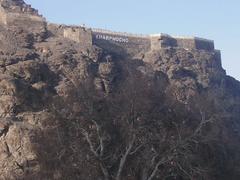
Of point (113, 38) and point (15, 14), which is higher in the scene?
point (15, 14)

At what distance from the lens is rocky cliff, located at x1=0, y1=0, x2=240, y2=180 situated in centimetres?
Answer: 2664

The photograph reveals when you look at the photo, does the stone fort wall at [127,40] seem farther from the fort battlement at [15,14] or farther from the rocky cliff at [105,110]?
the fort battlement at [15,14]

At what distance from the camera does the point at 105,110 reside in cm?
3609

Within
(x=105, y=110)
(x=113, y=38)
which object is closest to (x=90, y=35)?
(x=113, y=38)

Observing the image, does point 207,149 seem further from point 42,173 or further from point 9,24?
point 9,24

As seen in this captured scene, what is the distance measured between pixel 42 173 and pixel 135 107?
24.8 feet

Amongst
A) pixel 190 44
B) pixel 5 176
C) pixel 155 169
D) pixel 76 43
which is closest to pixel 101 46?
pixel 76 43

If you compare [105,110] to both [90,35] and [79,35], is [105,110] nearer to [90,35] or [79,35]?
[79,35]

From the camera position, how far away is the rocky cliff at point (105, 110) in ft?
87.4

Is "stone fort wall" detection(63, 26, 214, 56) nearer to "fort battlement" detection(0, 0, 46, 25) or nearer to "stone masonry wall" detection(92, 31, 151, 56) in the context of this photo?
"stone masonry wall" detection(92, 31, 151, 56)

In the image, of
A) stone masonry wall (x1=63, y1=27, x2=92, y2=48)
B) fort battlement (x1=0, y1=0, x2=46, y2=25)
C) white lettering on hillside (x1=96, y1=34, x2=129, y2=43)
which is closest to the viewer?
fort battlement (x1=0, y1=0, x2=46, y2=25)

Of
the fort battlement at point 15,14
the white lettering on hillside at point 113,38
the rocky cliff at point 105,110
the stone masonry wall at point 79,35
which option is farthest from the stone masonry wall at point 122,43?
the fort battlement at point 15,14

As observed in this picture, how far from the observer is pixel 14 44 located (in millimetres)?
48844

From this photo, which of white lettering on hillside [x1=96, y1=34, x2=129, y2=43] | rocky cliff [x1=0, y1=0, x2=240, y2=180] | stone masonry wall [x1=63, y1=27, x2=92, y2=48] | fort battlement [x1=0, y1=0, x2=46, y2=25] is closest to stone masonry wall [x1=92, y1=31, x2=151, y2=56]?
white lettering on hillside [x1=96, y1=34, x2=129, y2=43]
